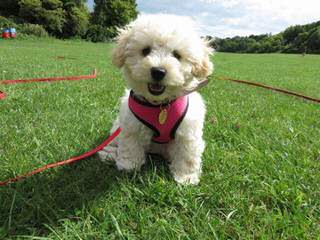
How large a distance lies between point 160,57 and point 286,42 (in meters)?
87.8

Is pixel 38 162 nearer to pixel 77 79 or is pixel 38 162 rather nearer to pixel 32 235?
pixel 32 235

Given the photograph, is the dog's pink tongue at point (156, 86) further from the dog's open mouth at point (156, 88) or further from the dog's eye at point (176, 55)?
the dog's eye at point (176, 55)

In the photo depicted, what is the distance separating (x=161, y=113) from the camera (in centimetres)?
291

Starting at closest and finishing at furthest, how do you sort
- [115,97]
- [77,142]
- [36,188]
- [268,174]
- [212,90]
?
[36,188]
[268,174]
[77,142]
[115,97]
[212,90]

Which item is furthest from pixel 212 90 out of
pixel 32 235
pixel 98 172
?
pixel 32 235

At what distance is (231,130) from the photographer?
4223 millimetres

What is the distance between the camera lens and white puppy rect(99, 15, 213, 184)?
Answer: 9.13 ft

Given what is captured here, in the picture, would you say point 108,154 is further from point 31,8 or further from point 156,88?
point 31,8

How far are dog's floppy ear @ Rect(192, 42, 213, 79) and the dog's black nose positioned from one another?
380 millimetres

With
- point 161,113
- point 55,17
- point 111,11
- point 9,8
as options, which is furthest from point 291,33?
point 161,113

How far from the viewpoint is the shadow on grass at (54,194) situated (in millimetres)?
2250

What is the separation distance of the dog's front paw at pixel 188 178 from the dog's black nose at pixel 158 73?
841mm

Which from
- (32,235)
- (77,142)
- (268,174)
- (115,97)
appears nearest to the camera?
(32,235)

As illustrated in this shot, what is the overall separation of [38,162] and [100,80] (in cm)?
525
